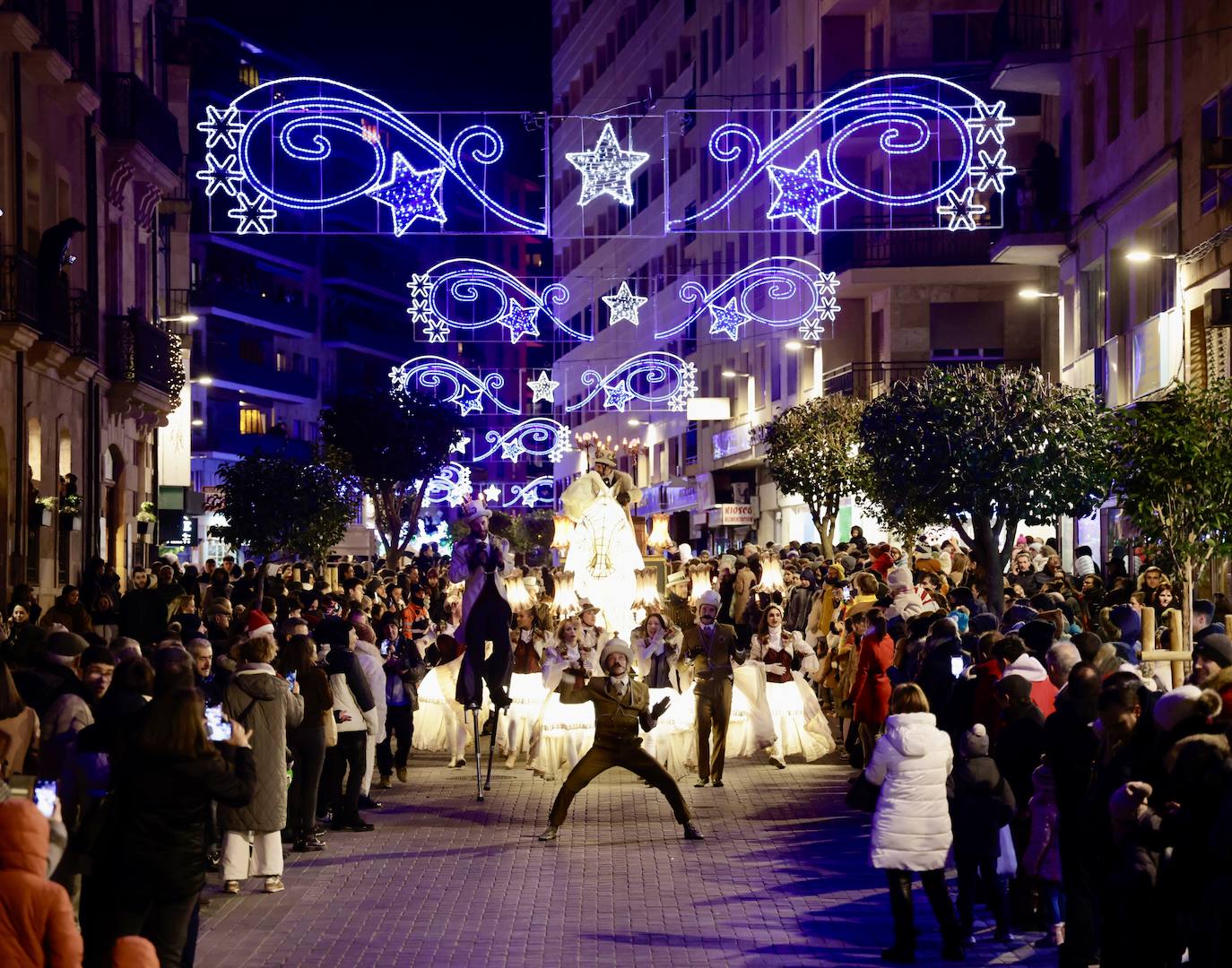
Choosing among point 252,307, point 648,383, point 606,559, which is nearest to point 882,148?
point 606,559

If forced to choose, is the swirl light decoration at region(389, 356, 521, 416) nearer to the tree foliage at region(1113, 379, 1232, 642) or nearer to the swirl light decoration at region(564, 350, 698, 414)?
the swirl light decoration at region(564, 350, 698, 414)

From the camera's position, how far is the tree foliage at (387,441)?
253 feet

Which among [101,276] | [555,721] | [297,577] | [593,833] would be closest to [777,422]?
[297,577]

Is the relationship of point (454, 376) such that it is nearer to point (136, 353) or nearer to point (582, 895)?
Result: point (136, 353)

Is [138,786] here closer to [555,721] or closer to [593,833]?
[593,833]

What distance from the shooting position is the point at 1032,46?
3862 cm

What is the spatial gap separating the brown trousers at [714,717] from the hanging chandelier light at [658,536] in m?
7.23

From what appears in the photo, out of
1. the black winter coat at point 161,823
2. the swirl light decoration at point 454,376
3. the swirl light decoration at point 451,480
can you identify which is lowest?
the black winter coat at point 161,823

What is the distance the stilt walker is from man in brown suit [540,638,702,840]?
3.58 metres

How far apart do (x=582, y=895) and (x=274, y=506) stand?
31.4m

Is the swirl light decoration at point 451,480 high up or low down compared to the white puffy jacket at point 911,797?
up

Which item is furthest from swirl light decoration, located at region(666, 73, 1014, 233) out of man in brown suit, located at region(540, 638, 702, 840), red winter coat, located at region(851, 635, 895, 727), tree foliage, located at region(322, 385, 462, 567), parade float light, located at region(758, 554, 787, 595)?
tree foliage, located at region(322, 385, 462, 567)

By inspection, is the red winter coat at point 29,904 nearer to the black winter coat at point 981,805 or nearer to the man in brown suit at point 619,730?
the black winter coat at point 981,805

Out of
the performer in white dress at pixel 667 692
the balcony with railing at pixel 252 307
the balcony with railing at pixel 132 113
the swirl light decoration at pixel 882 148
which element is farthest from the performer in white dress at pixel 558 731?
the balcony with railing at pixel 252 307
